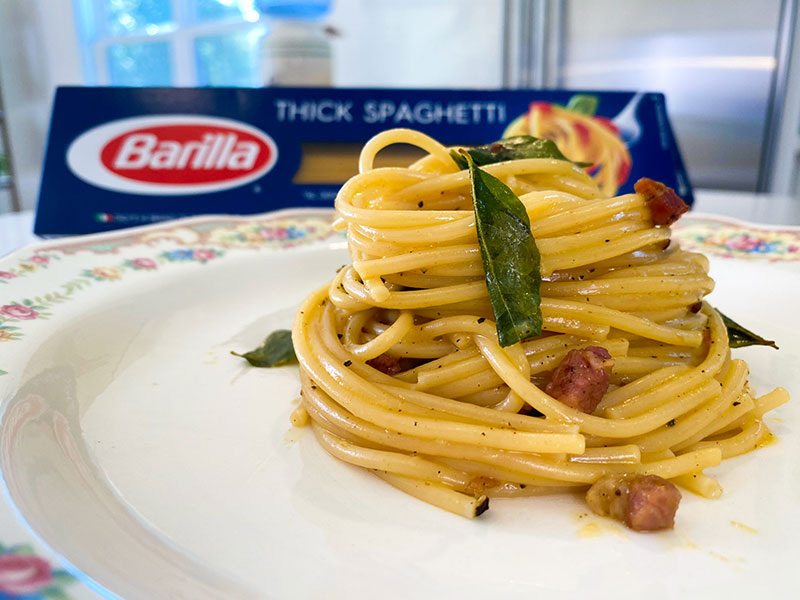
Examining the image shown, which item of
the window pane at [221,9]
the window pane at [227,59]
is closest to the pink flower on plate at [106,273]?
the window pane at [227,59]

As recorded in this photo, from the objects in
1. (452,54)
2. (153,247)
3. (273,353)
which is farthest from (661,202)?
(452,54)

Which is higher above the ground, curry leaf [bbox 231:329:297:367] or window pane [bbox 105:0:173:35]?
window pane [bbox 105:0:173:35]

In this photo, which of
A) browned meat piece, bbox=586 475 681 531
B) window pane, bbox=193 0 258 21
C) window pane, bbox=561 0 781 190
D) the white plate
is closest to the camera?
the white plate

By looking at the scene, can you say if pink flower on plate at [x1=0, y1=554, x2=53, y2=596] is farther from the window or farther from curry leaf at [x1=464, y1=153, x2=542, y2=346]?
the window

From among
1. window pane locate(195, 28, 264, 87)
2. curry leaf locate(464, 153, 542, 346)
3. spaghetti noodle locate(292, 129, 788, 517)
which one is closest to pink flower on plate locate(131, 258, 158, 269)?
spaghetti noodle locate(292, 129, 788, 517)

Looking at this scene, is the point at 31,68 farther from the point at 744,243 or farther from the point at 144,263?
the point at 744,243

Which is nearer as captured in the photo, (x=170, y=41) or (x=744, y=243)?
(x=744, y=243)
